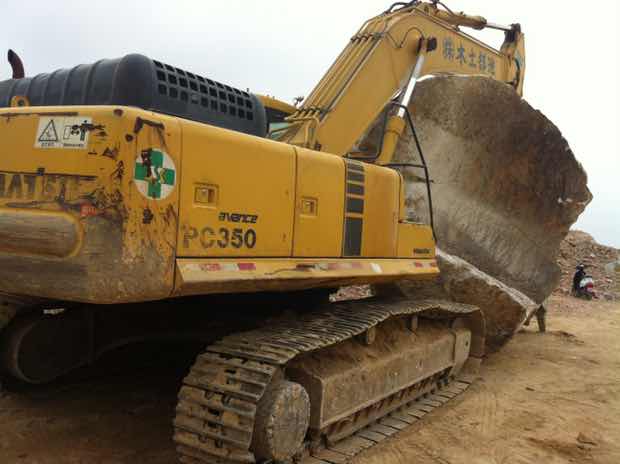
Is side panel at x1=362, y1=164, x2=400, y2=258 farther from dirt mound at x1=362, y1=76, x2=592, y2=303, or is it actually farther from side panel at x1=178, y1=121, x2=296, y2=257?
dirt mound at x1=362, y1=76, x2=592, y2=303

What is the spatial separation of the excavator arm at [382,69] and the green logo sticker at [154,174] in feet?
6.63

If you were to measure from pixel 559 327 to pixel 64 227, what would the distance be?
27.3ft

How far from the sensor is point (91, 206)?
2541 mm

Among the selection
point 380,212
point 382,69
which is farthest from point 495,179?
point 380,212

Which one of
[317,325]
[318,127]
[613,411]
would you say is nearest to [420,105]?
[318,127]

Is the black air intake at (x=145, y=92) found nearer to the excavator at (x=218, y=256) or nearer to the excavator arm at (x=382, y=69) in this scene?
the excavator at (x=218, y=256)

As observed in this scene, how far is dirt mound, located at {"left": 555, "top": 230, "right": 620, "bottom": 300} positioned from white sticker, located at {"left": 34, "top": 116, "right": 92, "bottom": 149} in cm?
1278

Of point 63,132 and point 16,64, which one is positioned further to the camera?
point 16,64

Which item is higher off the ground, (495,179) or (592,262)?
(495,179)

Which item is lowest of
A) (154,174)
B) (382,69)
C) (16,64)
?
(154,174)

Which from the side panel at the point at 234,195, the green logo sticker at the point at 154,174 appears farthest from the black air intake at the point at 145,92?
the green logo sticker at the point at 154,174

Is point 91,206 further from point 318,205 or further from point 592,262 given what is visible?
point 592,262

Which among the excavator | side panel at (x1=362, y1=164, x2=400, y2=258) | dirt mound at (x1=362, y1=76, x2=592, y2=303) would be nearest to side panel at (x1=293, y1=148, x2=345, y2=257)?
the excavator

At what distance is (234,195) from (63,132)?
81 centimetres
